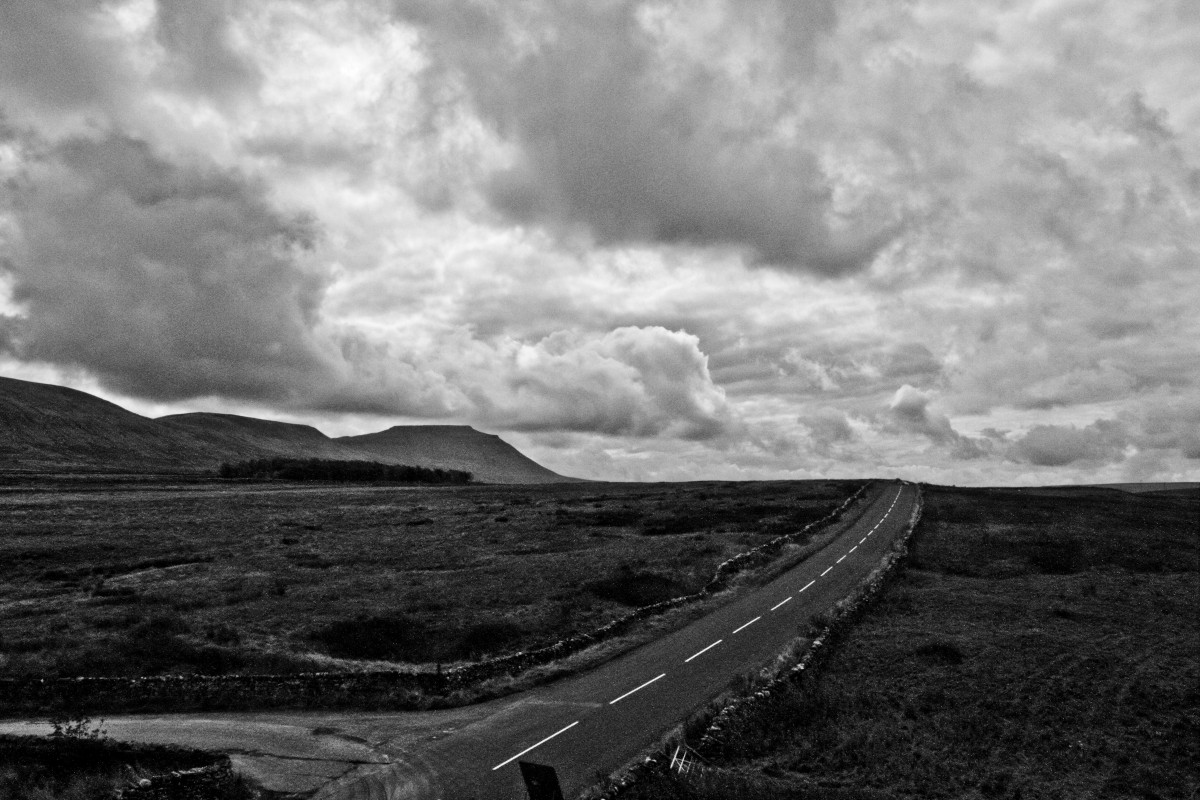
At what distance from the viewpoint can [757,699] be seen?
25.6m

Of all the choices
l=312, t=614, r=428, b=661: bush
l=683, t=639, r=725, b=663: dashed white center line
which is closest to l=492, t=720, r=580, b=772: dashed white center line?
l=683, t=639, r=725, b=663: dashed white center line

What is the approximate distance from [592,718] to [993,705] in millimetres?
15383

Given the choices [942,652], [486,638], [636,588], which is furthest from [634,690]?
[636,588]

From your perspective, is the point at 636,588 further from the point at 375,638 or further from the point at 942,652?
the point at 942,652

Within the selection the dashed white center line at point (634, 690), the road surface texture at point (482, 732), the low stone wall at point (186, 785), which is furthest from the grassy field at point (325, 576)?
the low stone wall at point (186, 785)

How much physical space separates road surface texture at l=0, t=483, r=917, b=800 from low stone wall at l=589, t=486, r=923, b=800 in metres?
1.30

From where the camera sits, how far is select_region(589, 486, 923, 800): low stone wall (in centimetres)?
1955

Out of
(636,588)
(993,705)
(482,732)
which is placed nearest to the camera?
(482,732)

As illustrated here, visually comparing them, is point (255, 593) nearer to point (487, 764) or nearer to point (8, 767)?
point (8, 767)

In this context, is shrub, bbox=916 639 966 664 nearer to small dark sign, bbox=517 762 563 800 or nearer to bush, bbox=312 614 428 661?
small dark sign, bbox=517 762 563 800

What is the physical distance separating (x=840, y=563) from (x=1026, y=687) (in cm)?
2624

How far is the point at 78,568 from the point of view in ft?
198

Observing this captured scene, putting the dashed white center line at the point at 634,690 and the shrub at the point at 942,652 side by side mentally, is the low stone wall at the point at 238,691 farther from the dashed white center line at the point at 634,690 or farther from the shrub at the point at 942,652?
the shrub at the point at 942,652

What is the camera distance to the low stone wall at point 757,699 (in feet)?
64.1
